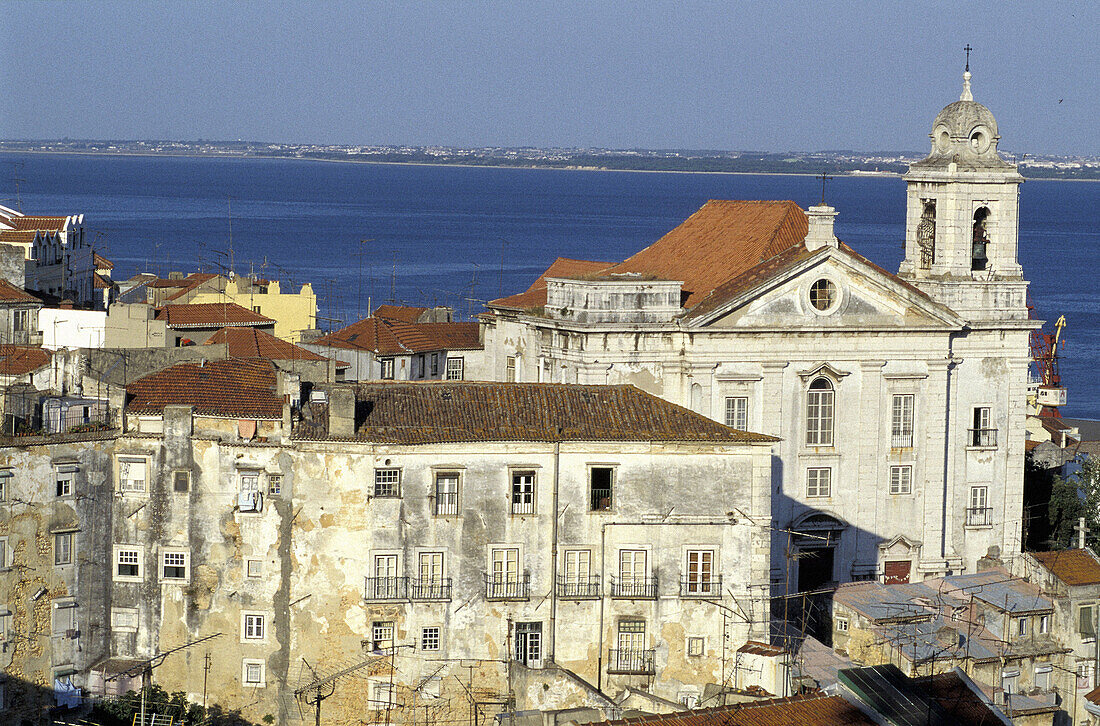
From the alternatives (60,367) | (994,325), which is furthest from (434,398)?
(994,325)

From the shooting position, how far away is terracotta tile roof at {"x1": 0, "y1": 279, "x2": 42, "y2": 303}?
6153 centimetres

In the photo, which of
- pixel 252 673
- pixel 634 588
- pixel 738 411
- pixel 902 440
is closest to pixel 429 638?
pixel 252 673

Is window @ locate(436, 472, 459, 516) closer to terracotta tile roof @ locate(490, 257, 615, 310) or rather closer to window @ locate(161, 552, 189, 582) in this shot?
window @ locate(161, 552, 189, 582)

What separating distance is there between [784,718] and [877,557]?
18.3 metres

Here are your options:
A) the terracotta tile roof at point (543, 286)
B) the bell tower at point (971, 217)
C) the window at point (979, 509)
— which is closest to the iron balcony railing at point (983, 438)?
the window at point (979, 509)

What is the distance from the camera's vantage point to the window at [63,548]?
40.8m

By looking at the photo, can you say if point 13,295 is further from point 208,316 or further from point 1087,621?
point 1087,621

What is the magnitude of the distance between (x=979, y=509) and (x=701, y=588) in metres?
14.5

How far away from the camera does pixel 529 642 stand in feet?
137

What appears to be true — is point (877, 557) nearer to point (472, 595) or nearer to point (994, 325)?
point (994, 325)

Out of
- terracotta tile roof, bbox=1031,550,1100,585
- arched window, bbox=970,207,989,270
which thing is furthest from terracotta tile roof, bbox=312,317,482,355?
terracotta tile roof, bbox=1031,550,1100,585

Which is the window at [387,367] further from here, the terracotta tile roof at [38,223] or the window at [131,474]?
the window at [131,474]

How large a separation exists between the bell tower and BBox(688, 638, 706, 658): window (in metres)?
16.2

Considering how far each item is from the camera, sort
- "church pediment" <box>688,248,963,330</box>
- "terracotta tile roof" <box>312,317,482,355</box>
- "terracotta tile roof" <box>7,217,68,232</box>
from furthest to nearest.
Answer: "terracotta tile roof" <box>7,217,68,232</box> → "terracotta tile roof" <box>312,317,482,355</box> → "church pediment" <box>688,248,963,330</box>
